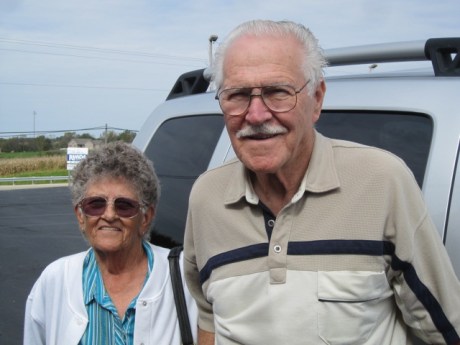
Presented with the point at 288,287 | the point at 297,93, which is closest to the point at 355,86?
the point at 297,93

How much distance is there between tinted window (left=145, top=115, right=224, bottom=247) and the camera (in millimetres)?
2838

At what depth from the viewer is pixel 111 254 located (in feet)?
8.10

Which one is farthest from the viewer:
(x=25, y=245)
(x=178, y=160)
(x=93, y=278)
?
(x=25, y=245)

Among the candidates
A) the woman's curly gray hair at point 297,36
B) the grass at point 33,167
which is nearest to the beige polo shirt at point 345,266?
the woman's curly gray hair at point 297,36

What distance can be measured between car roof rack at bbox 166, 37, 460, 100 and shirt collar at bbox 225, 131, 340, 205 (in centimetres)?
56

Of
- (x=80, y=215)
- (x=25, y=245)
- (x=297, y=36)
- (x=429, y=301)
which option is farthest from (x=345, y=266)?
(x=25, y=245)

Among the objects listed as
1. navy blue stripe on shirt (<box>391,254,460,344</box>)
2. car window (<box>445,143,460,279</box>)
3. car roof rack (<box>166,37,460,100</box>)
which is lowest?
navy blue stripe on shirt (<box>391,254,460,344</box>)

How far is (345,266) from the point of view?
5.80 feet

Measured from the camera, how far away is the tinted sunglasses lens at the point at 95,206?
2441 mm

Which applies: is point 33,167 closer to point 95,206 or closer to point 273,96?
point 95,206

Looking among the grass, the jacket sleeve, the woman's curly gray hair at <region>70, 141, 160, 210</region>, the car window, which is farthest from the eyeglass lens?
the grass

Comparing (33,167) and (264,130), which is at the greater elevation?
(264,130)

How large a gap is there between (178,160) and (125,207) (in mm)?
647

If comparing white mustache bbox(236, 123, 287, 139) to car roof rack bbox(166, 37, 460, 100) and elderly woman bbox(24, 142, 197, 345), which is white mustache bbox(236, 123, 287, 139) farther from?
elderly woman bbox(24, 142, 197, 345)
